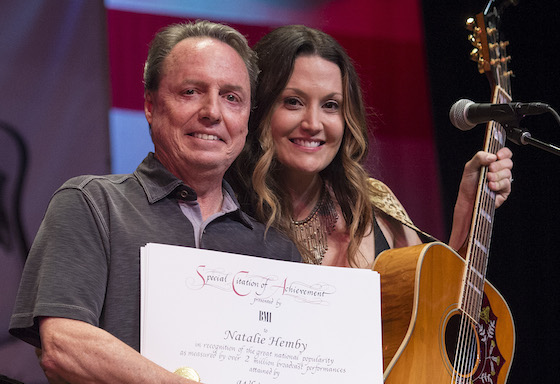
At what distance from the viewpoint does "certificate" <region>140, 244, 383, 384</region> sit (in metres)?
1.49

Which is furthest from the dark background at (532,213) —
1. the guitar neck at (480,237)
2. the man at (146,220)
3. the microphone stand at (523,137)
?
the man at (146,220)

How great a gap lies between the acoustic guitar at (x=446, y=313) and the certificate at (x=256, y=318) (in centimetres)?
28

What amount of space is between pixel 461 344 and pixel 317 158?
757mm

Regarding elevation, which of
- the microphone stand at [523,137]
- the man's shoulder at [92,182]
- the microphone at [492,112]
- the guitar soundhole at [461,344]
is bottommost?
the guitar soundhole at [461,344]

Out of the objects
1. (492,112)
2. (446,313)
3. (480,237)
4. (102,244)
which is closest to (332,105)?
(492,112)

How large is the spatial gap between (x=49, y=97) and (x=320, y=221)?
1.13m

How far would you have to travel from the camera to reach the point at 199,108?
5.78 ft

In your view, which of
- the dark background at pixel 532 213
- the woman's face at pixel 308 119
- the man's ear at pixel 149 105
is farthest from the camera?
the dark background at pixel 532 213

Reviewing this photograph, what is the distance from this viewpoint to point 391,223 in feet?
8.14

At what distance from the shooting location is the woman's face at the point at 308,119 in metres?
2.27

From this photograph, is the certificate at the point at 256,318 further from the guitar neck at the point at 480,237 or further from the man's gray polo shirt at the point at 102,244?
the guitar neck at the point at 480,237

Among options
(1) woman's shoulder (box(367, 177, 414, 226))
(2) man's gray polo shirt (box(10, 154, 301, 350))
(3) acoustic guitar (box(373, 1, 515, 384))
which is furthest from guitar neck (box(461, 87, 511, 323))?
(2) man's gray polo shirt (box(10, 154, 301, 350))

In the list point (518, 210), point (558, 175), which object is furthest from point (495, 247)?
point (558, 175)

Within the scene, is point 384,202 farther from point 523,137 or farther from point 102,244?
point 102,244
